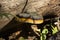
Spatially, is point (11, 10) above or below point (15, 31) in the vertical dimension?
above

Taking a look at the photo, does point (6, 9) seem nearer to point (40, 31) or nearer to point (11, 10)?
point (11, 10)

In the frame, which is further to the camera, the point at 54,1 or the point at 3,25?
the point at 54,1

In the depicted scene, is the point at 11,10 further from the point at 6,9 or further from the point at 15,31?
the point at 15,31

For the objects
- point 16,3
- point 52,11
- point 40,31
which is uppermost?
point 16,3

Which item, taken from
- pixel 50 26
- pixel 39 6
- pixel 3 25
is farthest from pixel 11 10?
pixel 50 26

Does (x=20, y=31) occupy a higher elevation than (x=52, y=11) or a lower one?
lower

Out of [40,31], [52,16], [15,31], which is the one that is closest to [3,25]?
[15,31]
